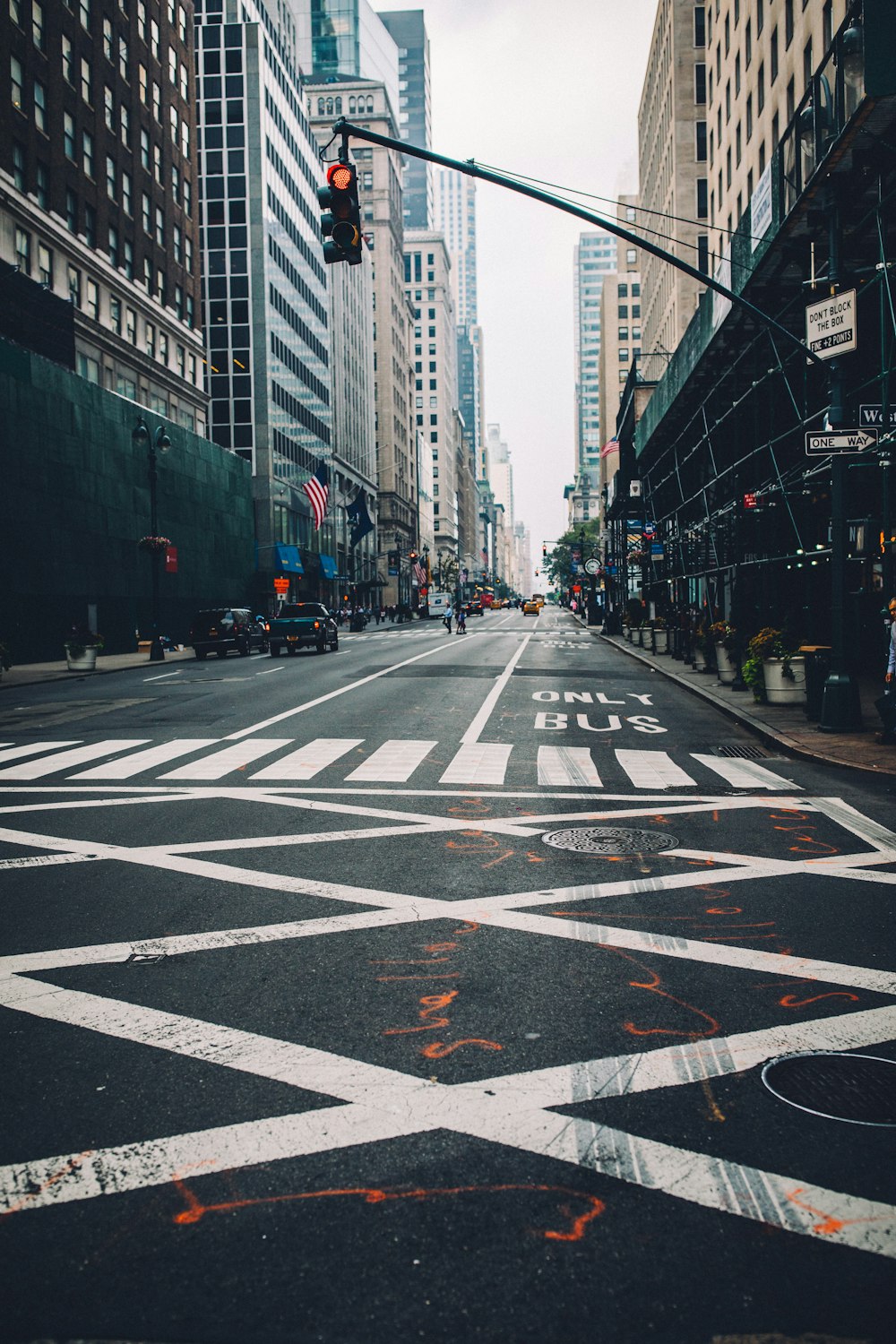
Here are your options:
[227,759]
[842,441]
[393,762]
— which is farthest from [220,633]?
[842,441]

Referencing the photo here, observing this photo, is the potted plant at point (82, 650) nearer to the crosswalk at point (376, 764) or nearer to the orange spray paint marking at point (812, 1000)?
the crosswalk at point (376, 764)

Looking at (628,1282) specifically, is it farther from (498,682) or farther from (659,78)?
(659,78)

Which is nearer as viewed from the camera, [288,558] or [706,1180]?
[706,1180]

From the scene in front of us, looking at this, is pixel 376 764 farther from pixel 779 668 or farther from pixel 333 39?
pixel 333 39

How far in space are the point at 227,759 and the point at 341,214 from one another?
22.3 feet

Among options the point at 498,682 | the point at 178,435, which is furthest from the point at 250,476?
the point at 498,682

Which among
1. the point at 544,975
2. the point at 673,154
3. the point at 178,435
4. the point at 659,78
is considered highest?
the point at 659,78

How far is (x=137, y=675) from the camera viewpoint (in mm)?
31266

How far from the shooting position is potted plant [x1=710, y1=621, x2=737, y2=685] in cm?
2305

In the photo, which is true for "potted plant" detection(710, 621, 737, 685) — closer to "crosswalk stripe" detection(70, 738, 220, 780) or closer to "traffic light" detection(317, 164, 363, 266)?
"crosswalk stripe" detection(70, 738, 220, 780)

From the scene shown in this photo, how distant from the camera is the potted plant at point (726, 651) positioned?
23.0m

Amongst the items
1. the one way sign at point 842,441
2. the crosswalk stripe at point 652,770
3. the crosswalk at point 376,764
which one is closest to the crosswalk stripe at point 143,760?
the crosswalk at point 376,764

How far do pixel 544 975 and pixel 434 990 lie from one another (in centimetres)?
60

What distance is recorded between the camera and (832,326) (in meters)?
13.1
